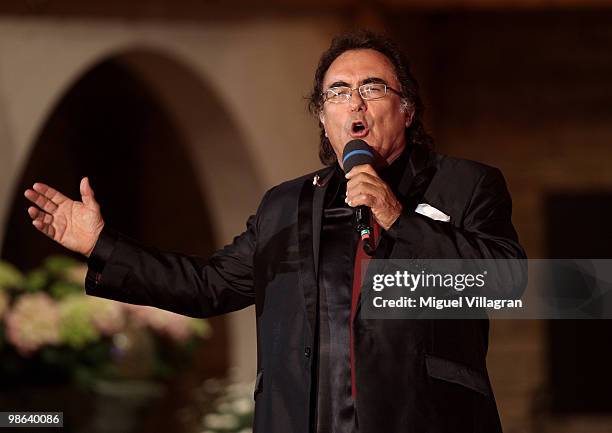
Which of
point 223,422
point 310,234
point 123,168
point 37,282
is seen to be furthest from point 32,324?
point 123,168

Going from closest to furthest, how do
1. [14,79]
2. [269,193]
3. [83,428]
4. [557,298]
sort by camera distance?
[269,193], [83,428], [14,79], [557,298]

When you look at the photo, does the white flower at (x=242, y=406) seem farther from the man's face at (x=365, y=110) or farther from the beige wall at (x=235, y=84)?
the man's face at (x=365, y=110)

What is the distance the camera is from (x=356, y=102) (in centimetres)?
213

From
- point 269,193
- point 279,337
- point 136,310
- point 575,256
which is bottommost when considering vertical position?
point 279,337

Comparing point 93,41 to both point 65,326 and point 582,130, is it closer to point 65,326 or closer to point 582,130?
point 65,326

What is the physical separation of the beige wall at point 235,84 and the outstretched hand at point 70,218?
272 cm

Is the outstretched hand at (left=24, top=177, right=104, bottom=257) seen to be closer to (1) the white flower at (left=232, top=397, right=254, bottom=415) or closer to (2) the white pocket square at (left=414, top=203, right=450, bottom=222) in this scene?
(2) the white pocket square at (left=414, top=203, right=450, bottom=222)

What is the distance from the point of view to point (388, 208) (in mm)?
1947

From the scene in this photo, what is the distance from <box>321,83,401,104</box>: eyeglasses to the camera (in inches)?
84.8

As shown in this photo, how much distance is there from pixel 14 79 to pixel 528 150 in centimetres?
383

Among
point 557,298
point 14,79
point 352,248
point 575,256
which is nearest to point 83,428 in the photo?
point 14,79

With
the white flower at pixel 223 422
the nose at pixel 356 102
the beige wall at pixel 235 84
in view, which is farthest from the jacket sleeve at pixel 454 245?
the beige wall at pixel 235 84

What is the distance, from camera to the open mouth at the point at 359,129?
212 cm

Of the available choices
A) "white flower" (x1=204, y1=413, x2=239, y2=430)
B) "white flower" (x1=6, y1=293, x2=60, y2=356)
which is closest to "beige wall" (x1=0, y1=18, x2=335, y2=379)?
"white flower" (x1=6, y1=293, x2=60, y2=356)
